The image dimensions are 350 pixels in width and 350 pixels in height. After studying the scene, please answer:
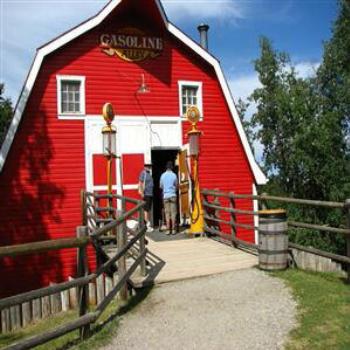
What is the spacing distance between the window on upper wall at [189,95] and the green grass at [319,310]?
25.9 feet

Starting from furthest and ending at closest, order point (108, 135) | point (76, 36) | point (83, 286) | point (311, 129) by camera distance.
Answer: point (311, 129), point (76, 36), point (108, 135), point (83, 286)

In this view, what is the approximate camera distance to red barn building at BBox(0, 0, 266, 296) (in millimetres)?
12891

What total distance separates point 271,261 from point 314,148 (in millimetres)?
22196

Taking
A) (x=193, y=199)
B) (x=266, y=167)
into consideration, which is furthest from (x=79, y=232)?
(x=266, y=167)

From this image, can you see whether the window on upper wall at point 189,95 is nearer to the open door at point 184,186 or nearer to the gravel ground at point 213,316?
the open door at point 184,186

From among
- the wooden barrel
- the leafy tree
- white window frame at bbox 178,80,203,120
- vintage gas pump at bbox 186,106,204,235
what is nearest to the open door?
vintage gas pump at bbox 186,106,204,235

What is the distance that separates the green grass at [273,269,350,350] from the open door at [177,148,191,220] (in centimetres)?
520

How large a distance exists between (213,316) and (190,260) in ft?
9.92

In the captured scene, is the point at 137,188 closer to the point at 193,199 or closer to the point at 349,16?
the point at 193,199

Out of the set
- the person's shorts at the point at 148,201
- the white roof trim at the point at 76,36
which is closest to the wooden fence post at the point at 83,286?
the person's shorts at the point at 148,201

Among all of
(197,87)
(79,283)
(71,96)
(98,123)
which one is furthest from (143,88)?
(79,283)

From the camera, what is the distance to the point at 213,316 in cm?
610

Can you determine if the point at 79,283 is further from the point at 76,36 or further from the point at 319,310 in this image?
the point at 76,36

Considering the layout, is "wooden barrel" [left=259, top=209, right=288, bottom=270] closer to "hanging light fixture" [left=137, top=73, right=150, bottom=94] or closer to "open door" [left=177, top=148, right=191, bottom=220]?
"open door" [left=177, top=148, right=191, bottom=220]
